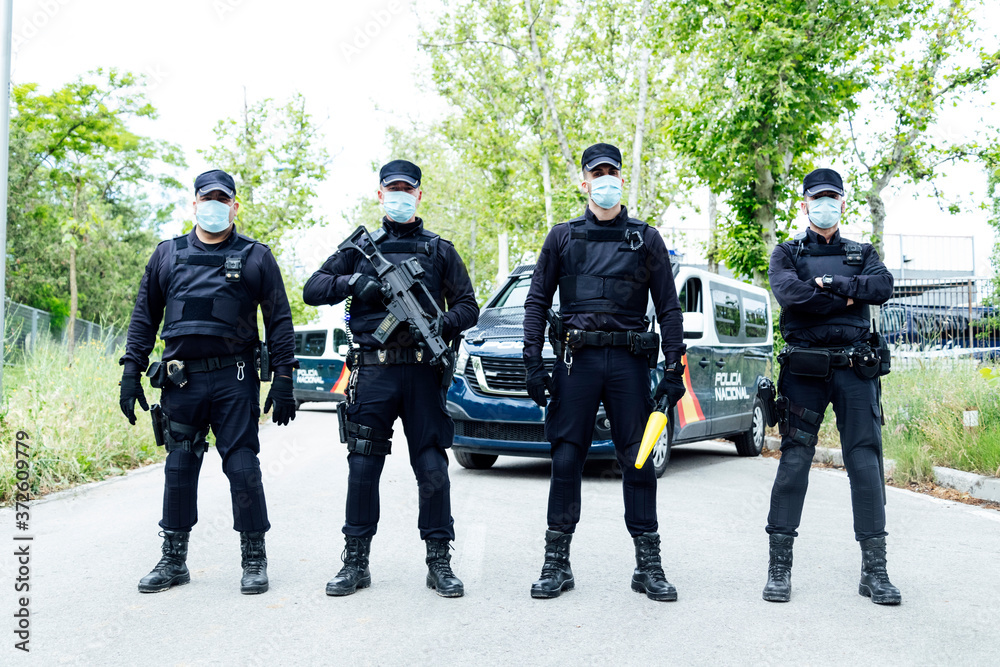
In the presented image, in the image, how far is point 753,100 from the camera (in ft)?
42.2

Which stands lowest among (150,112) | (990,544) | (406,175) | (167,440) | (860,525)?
(990,544)

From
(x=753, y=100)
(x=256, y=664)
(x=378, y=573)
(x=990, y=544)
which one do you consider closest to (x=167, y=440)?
(x=378, y=573)

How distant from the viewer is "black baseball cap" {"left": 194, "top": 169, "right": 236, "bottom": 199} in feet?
14.8

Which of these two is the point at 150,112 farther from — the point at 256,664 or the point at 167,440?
the point at 256,664

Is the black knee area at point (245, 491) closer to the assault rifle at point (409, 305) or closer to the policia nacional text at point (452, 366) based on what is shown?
the policia nacional text at point (452, 366)

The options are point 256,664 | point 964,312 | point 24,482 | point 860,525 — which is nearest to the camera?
point 256,664

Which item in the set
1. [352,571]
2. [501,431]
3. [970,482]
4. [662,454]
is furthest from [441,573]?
[970,482]

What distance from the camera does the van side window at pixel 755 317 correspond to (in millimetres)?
10800

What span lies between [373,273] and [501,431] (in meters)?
3.81

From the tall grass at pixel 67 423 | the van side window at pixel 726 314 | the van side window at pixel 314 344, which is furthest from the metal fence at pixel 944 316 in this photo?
the van side window at pixel 314 344

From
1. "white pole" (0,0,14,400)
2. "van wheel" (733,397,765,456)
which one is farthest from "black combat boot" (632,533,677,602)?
"van wheel" (733,397,765,456)

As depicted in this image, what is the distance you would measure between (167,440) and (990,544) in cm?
476

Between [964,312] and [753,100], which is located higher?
[753,100]

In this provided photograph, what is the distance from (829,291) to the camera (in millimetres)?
4359
